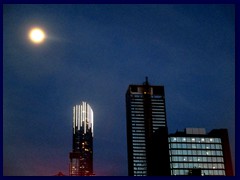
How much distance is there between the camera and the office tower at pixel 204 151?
258 feet

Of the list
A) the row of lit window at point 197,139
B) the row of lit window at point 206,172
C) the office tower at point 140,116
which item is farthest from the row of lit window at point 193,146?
the office tower at point 140,116

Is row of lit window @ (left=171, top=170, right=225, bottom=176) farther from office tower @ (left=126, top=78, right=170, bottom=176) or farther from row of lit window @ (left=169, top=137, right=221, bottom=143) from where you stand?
office tower @ (left=126, top=78, right=170, bottom=176)

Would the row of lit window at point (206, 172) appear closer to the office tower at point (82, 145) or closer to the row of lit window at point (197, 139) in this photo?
the row of lit window at point (197, 139)

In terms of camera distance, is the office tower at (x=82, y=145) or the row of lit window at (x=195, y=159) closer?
the row of lit window at (x=195, y=159)

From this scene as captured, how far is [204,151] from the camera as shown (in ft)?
266

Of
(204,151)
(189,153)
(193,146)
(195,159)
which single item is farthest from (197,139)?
(195,159)

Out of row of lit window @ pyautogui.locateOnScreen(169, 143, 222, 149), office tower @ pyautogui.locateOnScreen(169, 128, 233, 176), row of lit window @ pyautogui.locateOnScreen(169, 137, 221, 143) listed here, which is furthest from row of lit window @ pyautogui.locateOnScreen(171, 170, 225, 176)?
row of lit window @ pyautogui.locateOnScreen(169, 137, 221, 143)

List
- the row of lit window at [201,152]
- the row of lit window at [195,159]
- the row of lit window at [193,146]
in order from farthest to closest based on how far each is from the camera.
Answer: the row of lit window at [201,152]
the row of lit window at [195,159]
the row of lit window at [193,146]

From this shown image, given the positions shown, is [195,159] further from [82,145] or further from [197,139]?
[82,145]

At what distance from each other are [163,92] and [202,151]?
82.0 metres

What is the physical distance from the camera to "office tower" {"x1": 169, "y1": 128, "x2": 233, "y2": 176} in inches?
3095

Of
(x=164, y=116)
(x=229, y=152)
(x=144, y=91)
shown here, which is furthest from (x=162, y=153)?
(x=164, y=116)

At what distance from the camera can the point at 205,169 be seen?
80.4m

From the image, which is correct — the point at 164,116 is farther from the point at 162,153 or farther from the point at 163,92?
the point at 162,153
